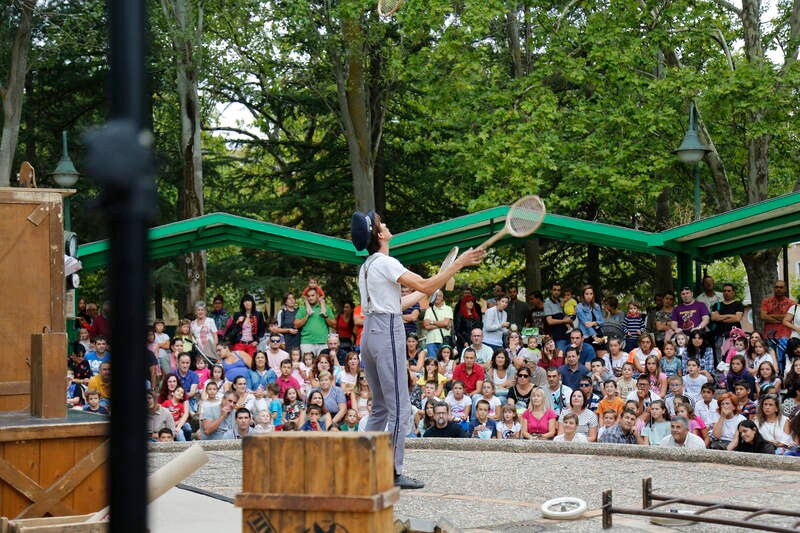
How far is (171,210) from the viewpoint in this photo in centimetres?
2828

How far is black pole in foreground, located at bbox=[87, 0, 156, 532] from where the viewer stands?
57.8 inches

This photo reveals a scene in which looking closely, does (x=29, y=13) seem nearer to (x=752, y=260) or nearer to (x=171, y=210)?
(x=171, y=210)

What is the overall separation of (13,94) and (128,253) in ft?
71.5

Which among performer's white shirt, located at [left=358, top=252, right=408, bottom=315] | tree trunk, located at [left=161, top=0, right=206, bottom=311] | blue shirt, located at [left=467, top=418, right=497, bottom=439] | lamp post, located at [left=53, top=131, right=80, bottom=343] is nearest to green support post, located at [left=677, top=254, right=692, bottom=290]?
blue shirt, located at [left=467, top=418, right=497, bottom=439]

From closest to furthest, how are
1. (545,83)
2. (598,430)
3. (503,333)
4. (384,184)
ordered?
(598,430), (503,333), (545,83), (384,184)

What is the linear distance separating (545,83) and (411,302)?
19.9 meters

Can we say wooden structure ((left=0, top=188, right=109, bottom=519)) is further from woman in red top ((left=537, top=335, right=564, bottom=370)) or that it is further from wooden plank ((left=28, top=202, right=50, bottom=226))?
woman in red top ((left=537, top=335, right=564, bottom=370))

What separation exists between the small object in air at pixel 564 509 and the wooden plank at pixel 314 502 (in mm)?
2670

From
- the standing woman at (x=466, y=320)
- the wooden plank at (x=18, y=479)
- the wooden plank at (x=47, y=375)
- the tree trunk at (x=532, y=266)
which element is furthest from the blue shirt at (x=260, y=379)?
the tree trunk at (x=532, y=266)

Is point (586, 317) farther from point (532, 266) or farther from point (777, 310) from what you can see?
point (532, 266)

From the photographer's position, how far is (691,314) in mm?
15977

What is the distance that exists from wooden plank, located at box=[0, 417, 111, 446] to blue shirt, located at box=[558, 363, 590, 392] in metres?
8.85

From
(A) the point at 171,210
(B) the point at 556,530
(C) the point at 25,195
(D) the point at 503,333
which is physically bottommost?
(B) the point at 556,530

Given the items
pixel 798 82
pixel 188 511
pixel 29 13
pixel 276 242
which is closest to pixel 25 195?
pixel 188 511
